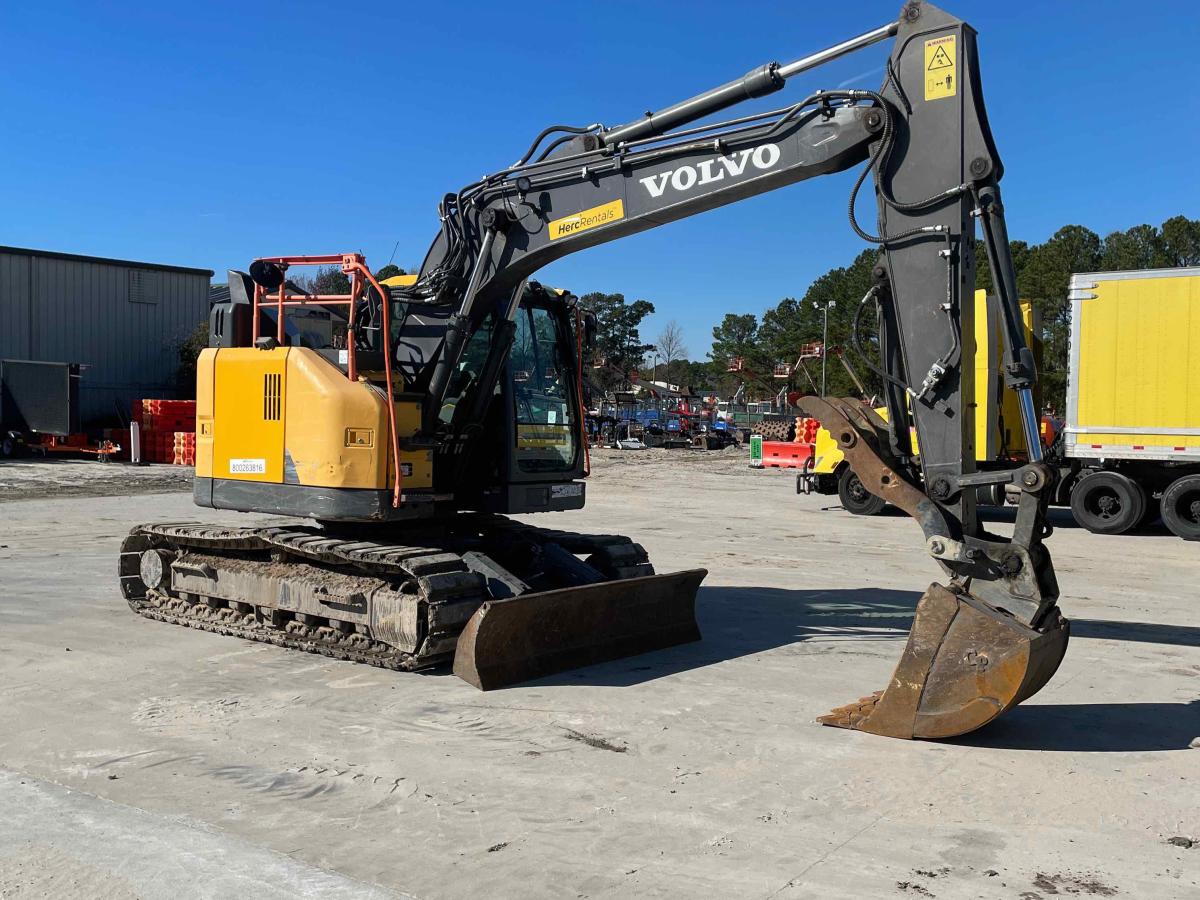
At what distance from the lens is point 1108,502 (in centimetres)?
1809

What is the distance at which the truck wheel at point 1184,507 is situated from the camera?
1708 cm

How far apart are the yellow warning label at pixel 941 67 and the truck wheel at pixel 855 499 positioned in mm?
14484

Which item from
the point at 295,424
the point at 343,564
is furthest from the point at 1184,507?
the point at 295,424

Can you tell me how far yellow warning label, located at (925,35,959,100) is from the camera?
6.48 metres

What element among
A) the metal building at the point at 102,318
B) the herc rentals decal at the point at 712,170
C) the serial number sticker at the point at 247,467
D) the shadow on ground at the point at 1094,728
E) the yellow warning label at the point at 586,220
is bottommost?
the shadow on ground at the point at 1094,728

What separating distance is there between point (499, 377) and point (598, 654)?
2.46 meters

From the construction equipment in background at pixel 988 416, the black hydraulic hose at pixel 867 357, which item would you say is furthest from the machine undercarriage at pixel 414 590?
the construction equipment in background at pixel 988 416

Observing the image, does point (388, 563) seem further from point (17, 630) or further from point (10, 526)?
point (10, 526)

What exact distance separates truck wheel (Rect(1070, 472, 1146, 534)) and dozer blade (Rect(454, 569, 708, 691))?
1166 cm

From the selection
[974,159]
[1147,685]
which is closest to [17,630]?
[974,159]

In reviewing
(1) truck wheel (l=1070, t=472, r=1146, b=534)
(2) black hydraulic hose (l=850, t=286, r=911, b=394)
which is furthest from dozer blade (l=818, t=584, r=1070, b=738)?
(1) truck wheel (l=1070, t=472, r=1146, b=534)

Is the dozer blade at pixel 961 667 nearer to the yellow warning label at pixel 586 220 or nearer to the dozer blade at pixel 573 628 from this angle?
the dozer blade at pixel 573 628

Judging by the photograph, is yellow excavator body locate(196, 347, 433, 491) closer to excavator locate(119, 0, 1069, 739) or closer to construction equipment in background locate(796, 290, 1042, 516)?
excavator locate(119, 0, 1069, 739)

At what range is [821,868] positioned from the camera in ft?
14.9
